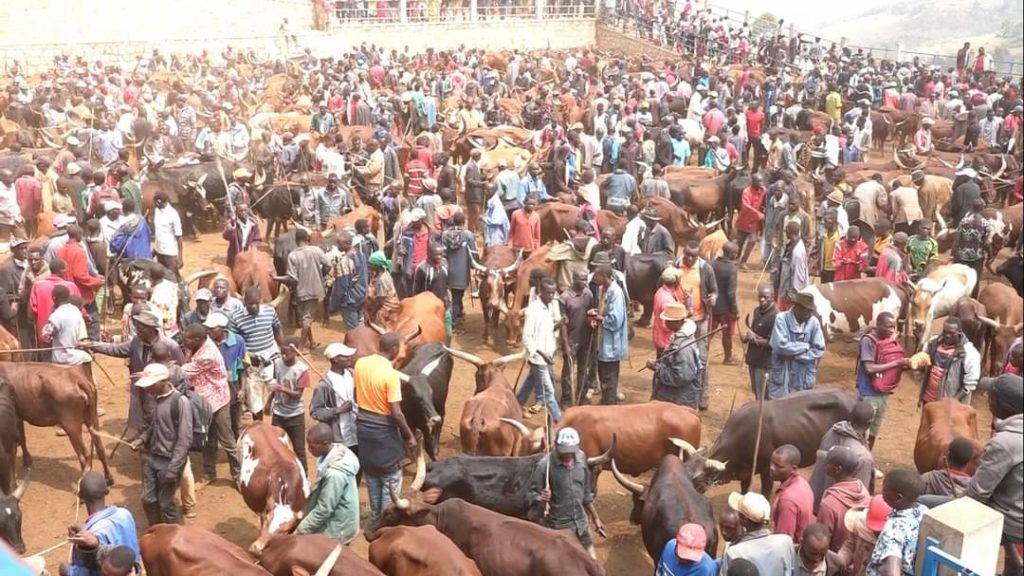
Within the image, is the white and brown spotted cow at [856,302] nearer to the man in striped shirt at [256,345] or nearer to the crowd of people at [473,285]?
the crowd of people at [473,285]

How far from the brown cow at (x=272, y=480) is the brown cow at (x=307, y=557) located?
883 millimetres

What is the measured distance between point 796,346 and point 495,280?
4.54m

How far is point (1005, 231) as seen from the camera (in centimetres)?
1441

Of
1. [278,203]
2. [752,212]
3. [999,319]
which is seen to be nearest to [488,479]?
[999,319]

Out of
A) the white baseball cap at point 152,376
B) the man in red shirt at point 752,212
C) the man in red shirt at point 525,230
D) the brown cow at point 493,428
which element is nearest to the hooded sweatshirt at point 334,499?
the white baseball cap at point 152,376

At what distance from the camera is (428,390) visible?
31.4ft

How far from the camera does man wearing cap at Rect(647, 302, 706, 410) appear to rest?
9.64 meters

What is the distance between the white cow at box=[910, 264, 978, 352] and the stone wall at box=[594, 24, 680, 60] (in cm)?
2501

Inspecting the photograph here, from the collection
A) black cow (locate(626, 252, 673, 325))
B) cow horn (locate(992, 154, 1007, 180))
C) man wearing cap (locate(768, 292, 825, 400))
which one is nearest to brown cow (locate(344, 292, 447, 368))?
black cow (locate(626, 252, 673, 325))

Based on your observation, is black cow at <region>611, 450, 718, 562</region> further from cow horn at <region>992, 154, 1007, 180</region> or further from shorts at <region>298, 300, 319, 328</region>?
cow horn at <region>992, 154, 1007, 180</region>

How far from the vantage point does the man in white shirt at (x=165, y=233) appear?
42.6ft

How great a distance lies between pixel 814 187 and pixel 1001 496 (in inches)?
540

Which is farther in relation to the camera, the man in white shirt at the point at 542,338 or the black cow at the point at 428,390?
the man in white shirt at the point at 542,338

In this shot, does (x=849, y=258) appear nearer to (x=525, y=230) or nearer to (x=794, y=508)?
(x=525, y=230)
